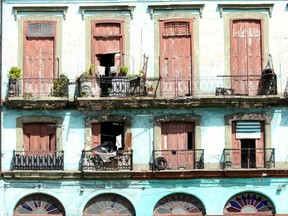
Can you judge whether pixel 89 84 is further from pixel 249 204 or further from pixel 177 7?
pixel 249 204

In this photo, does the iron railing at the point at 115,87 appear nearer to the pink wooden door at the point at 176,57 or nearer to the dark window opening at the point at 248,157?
the pink wooden door at the point at 176,57

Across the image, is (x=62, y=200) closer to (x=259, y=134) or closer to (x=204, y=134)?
(x=204, y=134)

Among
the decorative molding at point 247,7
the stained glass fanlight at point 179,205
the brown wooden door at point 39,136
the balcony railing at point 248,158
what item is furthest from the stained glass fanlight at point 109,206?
the decorative molding at point 247,7

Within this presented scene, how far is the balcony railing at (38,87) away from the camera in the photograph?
117 feet

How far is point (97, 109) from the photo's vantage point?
35.7 m

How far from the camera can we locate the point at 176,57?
36188 millimetres

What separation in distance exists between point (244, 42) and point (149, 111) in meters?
5.37

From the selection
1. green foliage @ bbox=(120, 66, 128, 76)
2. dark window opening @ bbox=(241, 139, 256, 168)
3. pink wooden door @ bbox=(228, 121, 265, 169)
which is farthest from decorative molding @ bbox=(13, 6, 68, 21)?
dark window opening @ bbox=(241, 139, 256, 168)

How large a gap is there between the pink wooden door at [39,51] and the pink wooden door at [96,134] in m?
2.94

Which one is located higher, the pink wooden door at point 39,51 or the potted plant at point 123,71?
the pink wooden door at point 39,51

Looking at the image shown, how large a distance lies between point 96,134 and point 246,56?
25.2ft

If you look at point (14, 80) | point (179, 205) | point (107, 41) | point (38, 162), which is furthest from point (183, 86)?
point (14, 80)

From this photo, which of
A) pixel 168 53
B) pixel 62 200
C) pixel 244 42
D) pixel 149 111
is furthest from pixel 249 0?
pixel 62 200

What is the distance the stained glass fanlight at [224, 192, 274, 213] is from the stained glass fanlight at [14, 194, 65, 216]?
7579 mm
